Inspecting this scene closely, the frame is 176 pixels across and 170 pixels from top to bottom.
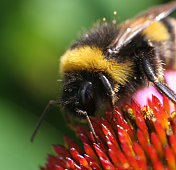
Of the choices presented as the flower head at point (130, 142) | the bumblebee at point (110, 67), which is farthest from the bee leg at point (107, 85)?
the flower head at point (130, 142)

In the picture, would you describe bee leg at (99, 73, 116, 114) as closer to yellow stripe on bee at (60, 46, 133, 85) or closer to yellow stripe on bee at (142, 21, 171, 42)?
yellow stripe on bee at (60, 46, 133, 85)

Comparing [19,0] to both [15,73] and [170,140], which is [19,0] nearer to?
[15,73]

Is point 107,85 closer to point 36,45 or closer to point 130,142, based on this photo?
point 130,142

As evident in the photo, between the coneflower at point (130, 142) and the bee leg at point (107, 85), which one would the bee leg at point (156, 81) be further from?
the bee leg at point (107, 85)

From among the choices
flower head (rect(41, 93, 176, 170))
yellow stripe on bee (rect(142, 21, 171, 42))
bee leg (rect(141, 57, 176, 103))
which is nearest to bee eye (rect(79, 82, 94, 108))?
flower head (rect(41, 93, 176, 170))

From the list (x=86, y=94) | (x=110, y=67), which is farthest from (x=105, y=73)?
(x=86, y=94)

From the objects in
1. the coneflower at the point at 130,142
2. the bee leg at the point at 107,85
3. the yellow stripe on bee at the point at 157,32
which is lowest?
the coneflower at the point at 130,142

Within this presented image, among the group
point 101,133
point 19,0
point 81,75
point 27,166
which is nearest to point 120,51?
point 81,75
